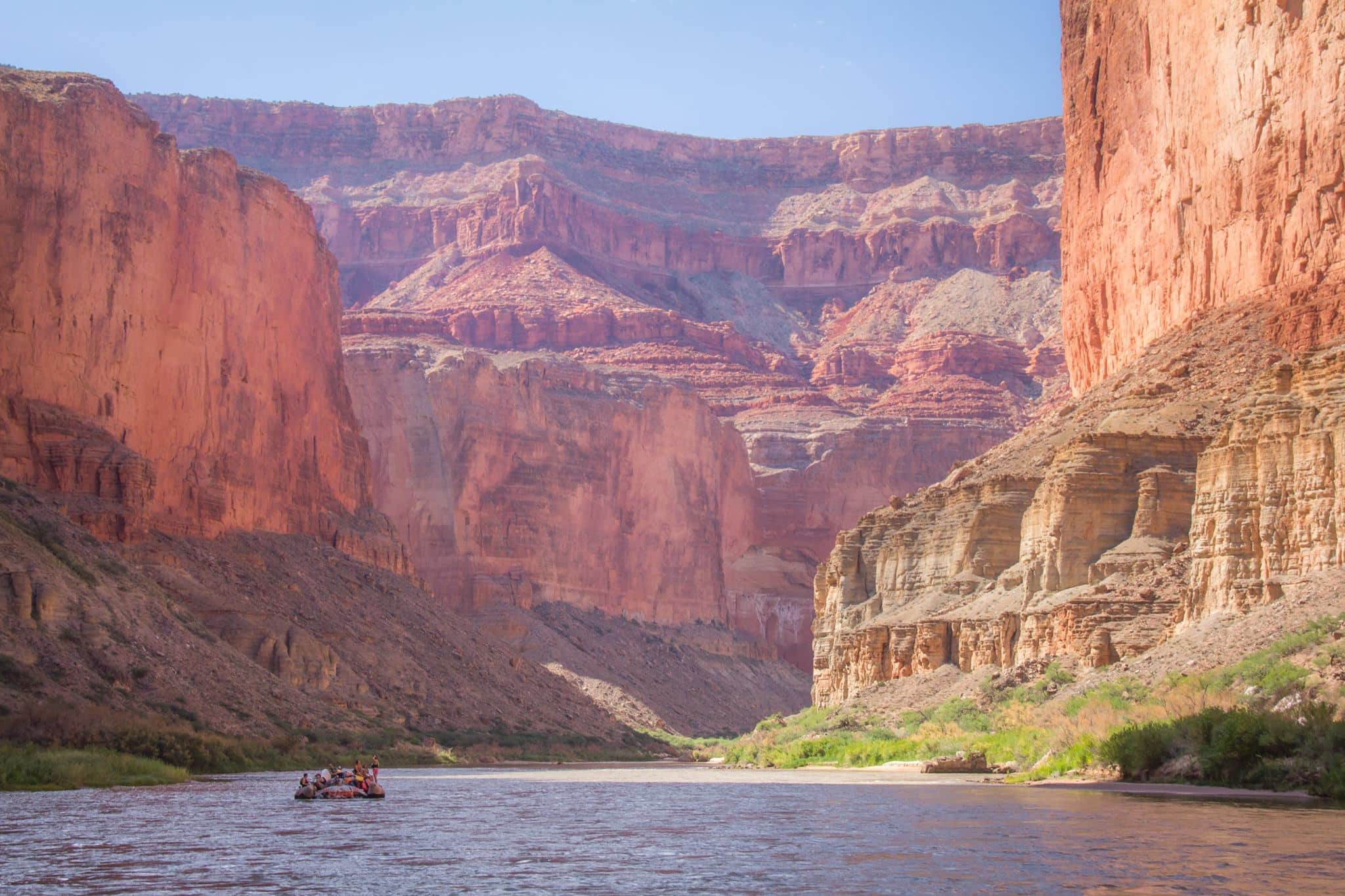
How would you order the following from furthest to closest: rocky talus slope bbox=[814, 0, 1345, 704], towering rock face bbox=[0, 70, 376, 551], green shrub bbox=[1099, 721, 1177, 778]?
towering rock face bbox=[0, 70, 376, 551], rocky talus slope bbox=[814, 0, 1345, 704], green shrub bbox=[1099, 721, 1177, 778]

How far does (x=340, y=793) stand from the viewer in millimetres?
48375

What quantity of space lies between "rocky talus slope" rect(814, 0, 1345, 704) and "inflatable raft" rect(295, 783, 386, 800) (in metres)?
21.3

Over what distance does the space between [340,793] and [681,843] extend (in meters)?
16.1

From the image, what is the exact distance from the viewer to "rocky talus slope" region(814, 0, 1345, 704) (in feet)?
169

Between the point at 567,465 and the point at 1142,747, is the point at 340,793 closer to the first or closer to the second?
the point at 1142,747

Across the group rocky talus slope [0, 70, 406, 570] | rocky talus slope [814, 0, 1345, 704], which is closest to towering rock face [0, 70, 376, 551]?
rocky talus slope [0, 70, 406, 570]

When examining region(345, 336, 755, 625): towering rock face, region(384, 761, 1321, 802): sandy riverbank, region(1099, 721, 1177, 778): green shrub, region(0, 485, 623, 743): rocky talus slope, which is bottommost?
region(384, 761, 1321, 802): sandy riverbank

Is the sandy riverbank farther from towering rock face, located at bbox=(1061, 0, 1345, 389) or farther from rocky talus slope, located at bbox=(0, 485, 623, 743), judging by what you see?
towering rock face, located at bbox=(1061, 0, 1345, 389)

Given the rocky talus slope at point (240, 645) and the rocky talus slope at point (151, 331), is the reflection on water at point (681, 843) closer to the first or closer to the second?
the rocky talus slope at point (240, 645)

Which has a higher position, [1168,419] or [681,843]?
[1168,419]

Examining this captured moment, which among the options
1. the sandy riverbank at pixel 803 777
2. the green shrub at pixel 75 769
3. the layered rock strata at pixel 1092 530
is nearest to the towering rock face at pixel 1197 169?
the layered rock strata at pixel 1092 530

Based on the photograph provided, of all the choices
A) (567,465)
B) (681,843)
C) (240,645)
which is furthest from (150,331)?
(681,843)

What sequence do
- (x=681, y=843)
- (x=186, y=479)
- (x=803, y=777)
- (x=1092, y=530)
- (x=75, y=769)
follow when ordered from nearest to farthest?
1. (x=681, y=843)
2. (x=75, y=769)
3. (x=803, y=777)
4. (x=1092, y=530)
5. (x=186, y=479)

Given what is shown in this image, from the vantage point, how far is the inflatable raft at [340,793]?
158 feet
